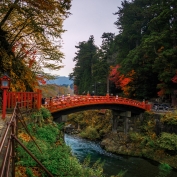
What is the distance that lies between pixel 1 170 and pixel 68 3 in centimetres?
1225

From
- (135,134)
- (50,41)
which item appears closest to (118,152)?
(135,134)

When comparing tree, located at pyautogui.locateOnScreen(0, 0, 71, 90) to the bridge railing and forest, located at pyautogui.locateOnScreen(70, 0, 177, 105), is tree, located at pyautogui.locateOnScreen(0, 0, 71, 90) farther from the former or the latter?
forest, located at pyautogui.locateOnScreen(70, 0, 177, 105)

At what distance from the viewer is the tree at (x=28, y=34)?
11.7m

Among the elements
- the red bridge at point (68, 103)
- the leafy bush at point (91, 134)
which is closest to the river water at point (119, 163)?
the leafy bush at point (91, 134)

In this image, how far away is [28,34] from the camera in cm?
1391

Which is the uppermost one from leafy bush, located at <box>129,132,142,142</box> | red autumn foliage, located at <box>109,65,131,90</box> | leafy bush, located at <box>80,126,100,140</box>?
red autumn foliage, located at <box>109,65,131,90</box>

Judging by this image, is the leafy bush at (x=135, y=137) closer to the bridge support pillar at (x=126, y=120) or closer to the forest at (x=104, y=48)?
the bridge support pillar at (x=126, y=120)

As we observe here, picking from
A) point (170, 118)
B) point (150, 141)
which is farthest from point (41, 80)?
point (170, 118)

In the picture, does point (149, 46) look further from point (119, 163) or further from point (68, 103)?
point (119, 163)

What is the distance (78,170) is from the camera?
6.38 m

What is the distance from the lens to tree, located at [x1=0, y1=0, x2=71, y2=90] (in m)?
11.7

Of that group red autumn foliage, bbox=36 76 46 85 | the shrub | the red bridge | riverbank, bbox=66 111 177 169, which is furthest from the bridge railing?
the shrub

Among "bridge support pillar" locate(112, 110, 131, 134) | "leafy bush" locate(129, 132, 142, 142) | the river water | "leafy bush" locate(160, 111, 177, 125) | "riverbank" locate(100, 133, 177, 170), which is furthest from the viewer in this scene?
"bridge support pillar" locate(112, 110, 131, 134)

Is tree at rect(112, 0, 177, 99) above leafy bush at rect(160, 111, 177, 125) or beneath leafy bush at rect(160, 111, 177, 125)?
above
